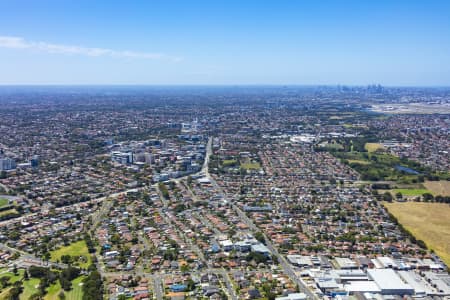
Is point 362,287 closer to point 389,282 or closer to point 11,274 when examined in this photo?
point 389,282

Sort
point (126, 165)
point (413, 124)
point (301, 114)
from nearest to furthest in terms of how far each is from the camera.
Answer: point (126, 165)
point (413, 124)
point (301, 114)

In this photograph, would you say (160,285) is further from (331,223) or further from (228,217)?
(331,223)

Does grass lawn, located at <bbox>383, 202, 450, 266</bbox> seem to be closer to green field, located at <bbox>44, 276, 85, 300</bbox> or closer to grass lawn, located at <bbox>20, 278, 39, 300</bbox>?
green field, located at <bbox>44, 276, 85, 300</bbox>

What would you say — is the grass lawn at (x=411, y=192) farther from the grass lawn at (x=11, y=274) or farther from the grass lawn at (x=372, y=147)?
the grass lawn at (x=11, y=274)

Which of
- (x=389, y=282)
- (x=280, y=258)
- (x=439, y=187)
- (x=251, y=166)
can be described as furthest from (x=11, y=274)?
(x=439, y=187)

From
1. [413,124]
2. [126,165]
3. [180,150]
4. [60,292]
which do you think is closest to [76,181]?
A: [126,165]

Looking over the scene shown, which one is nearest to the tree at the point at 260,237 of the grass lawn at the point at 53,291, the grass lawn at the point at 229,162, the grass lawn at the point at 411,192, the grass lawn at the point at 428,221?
the grass lawn at the point at 428,221
